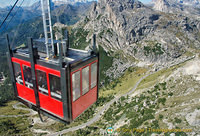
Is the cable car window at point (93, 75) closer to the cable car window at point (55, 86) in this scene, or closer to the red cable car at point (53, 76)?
the red cable car at point (53, 76)

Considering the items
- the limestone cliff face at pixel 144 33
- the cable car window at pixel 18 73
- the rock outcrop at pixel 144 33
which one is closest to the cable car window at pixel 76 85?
the cable car window at pixel 18 73

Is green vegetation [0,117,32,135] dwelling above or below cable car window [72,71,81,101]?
below

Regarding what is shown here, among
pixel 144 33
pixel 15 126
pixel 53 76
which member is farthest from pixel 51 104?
pixel 144 33

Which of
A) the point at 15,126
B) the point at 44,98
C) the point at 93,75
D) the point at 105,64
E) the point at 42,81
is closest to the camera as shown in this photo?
the point at 42,81

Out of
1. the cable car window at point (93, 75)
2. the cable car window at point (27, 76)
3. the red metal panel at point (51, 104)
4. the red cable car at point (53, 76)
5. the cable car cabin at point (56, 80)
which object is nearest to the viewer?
the red cable car at point (53, 76)

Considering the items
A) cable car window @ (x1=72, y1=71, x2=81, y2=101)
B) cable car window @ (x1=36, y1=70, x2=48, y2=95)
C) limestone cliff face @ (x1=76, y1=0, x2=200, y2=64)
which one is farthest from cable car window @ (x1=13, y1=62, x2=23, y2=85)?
limestone cliff face @ (x1=76, y1=0, x2=200, y2=64)

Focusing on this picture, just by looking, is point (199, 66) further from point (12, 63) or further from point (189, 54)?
point (189, 54)

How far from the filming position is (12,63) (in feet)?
36.1

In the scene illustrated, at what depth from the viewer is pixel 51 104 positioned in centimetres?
982

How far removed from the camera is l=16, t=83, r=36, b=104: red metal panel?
10.8 metres

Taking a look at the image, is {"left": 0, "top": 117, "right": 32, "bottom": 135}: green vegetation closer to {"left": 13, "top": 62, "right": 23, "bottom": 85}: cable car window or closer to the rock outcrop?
{"left": 13, "top": 62, "right": 23, "bottom": 85}: cable car window

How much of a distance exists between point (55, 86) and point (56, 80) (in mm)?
516

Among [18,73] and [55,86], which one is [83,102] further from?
[18,73]

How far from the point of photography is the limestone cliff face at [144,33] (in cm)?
10088
